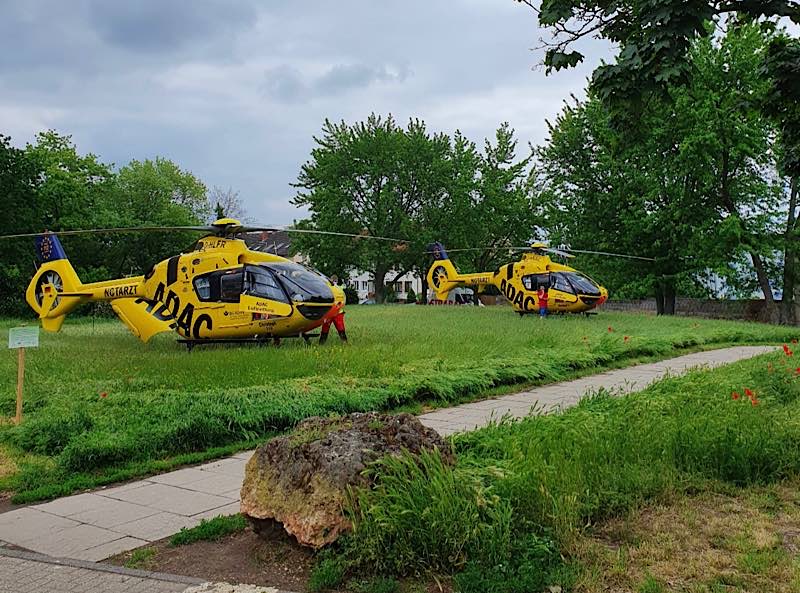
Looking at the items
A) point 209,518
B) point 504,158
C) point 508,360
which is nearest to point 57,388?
point 209,518

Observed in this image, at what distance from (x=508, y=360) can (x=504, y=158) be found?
1723 inches

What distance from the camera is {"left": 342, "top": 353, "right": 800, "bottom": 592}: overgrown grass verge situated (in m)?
3.96

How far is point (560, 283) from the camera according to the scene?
28.0 meters

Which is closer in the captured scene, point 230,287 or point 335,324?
point 230,287

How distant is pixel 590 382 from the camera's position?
12492 mm

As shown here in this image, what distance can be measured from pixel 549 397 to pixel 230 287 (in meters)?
8.02

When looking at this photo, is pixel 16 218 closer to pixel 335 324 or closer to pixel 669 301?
pixel 335 324

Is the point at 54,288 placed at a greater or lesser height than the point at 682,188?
lesser

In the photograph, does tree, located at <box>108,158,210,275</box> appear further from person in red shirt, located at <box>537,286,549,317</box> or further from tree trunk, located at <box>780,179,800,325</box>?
tree trunk, located at <box>780,179,800,325</box>

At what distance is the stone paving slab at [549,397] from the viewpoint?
8.86m

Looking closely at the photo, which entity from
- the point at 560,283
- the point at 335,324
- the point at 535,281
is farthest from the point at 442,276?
the point at 335,324

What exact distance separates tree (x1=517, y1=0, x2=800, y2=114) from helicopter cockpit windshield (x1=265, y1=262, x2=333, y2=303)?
34.4ft

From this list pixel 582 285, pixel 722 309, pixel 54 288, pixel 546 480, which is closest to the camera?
pixel 546 480

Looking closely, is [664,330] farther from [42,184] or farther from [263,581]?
[42,184]
